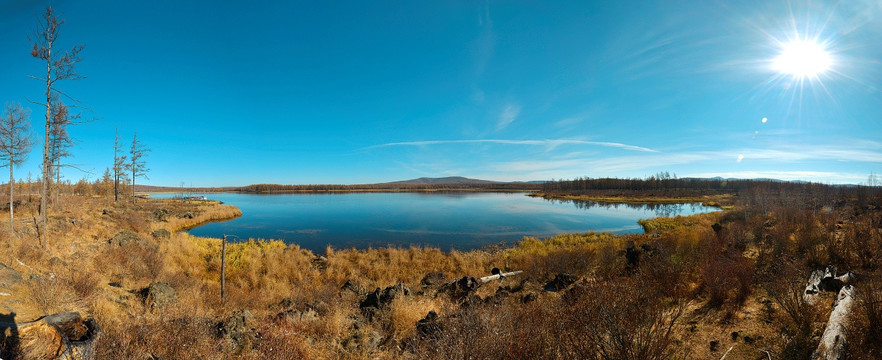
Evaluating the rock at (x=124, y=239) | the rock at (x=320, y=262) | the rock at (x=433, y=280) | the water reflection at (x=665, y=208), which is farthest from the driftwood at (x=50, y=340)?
the water reflection at (x=665, y=208)

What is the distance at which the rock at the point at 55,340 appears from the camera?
379 cm

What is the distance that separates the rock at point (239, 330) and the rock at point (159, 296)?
2.87 m

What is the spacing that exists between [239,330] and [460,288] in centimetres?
682

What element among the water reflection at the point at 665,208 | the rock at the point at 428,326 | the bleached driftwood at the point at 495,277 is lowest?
the water reflection at the point at 665,208

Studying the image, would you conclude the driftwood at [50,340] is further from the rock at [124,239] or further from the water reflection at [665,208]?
the water reflection at [665,208]

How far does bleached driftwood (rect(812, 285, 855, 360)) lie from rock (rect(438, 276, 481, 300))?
304 inches

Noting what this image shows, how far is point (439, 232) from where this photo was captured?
2830cm

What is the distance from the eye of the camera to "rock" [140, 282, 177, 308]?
7.73 metres

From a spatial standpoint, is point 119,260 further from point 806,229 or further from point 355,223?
point 806,229

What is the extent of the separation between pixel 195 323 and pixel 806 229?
20.3 meters

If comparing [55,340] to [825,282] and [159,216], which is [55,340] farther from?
[159,216]

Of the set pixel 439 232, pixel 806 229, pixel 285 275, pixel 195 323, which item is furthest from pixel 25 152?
pixel 806 229

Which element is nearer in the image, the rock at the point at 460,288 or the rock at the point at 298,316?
the rock at the point at 298,316

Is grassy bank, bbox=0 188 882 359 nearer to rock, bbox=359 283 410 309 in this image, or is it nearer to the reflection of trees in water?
rock, bbox=359 283 410 309
